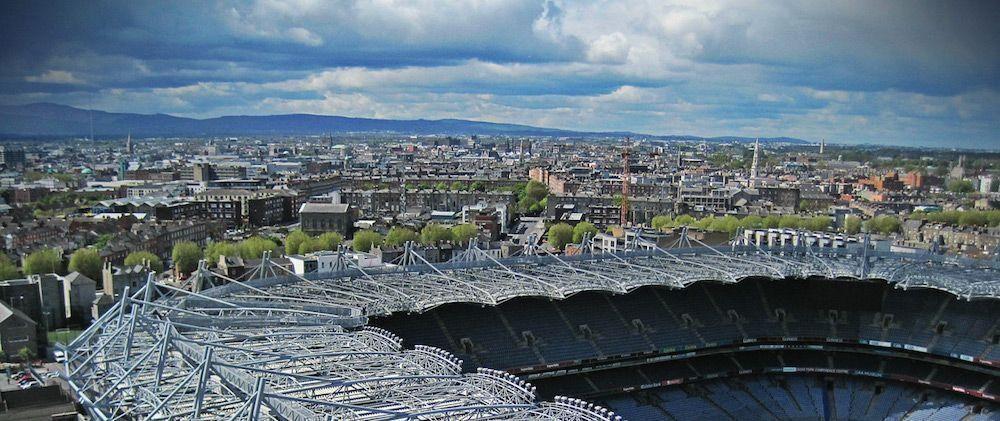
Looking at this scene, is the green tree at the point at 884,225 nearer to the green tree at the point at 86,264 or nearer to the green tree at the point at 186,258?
the green tree at the point at 186,258

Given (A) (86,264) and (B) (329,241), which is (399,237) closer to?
(B) (329,241)

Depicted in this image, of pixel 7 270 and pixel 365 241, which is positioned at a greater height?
pixel 365 241

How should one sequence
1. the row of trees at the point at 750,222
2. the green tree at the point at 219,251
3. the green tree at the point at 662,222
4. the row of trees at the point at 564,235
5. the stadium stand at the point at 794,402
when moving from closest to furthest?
the stadium stand at the point at 794,402 < the green tree at the point at 219,251 < the row of trees at the point at 564,235 < the row of trees at the point at 750,222 < the green tree at the point at 662,222

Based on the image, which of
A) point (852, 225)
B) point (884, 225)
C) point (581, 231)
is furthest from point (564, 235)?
point (884, 225)

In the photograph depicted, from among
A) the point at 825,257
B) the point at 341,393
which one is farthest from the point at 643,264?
the point at 341,393

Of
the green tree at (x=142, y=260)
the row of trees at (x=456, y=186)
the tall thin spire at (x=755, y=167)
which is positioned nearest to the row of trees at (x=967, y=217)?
the tall thin spire at (x=755, y=167)
